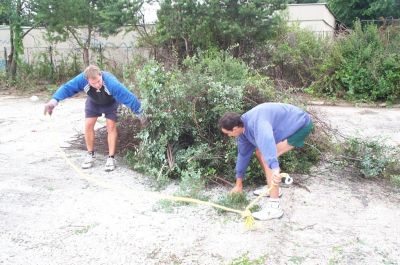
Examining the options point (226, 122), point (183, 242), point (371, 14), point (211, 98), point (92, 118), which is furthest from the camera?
point (371, 14)

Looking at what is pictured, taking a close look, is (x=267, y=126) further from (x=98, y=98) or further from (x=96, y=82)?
(x=98, y=98)

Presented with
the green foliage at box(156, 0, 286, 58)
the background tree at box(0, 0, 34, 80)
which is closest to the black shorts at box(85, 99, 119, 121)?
the green foliage at box(156, 0, 286, 58)

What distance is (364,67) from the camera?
11734mm

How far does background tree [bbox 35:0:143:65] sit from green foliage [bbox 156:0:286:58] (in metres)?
0.97

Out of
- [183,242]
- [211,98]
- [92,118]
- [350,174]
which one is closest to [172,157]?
[211,98]

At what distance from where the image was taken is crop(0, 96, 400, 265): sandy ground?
3.53m

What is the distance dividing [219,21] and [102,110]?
6855 millimetres

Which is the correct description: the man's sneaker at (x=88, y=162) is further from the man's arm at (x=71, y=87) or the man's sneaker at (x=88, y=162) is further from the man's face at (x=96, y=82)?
the man's face at (x=96, y=82)

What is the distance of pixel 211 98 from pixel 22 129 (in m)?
4.19

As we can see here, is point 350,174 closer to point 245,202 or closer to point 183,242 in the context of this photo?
point 245,202

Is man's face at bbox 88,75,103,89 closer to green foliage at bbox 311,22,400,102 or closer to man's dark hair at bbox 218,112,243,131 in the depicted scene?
man's dark hair at bbox 218,112,243,131

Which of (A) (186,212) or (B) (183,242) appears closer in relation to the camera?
(B) (183,242)

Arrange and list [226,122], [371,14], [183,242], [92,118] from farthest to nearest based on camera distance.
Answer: [371,14] → [92,118] → [226,122] → [183,242]

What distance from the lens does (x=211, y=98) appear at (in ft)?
17.6
